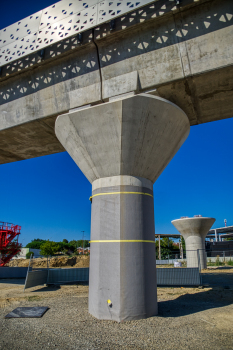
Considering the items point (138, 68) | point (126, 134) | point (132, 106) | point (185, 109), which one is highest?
point (138, 68)

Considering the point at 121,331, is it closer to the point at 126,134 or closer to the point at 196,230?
the point at 126,134

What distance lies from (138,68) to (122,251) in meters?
5.35

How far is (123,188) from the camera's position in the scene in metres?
6.92

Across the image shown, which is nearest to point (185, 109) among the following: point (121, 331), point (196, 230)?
point (121, 331)

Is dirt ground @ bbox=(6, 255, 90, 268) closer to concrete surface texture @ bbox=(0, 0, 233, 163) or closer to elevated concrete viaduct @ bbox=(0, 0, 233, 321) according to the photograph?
concrete surface texture @ bbox=(0, 0, 233, 163)

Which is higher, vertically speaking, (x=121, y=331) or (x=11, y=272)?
(x=121, y=331)

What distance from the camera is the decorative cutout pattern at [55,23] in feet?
21.9

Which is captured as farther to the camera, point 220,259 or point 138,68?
point 220,259

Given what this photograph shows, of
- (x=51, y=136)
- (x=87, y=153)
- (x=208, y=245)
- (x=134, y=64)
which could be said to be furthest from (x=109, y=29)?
(x=208, y=245)

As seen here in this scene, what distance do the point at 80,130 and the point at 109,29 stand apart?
317 cm

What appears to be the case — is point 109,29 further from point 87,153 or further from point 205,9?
point 87,153

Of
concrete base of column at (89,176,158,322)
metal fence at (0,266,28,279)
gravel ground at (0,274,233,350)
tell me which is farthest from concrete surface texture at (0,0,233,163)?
metal fence at (0,266,28,279)

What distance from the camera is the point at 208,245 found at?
41812 mm

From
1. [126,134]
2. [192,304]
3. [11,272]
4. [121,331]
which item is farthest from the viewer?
[11,272]
